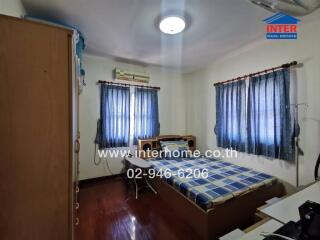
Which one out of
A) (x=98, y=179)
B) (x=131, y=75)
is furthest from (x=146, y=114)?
(x=98, y=179)

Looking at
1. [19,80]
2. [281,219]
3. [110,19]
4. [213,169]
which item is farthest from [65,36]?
[213,169]

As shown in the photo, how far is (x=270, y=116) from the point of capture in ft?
7.81

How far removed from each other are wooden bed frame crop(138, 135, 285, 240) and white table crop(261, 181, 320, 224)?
24.5 inches

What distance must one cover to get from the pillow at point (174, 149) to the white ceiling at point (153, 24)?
6.03ft

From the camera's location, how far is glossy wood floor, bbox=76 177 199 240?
5.78 ft

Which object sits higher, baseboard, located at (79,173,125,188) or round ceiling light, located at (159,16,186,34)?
round ceiling light, located at (159,16,186,34)

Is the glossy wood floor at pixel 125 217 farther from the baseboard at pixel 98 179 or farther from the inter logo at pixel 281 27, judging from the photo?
the inter logo at pixel 281 27

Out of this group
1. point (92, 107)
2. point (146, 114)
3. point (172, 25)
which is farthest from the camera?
point (146, 114)

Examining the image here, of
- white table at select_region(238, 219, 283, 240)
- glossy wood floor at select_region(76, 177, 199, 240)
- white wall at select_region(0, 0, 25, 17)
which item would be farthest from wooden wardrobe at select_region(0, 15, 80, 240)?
white table at select_region(238, 219, 283, 240)

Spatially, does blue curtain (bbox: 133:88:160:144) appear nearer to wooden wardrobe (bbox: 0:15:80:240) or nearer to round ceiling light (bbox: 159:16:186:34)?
round ceiling light (bbox: 159:16:186:34)

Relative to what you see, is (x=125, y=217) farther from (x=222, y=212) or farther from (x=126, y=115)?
(x=126, y=115)

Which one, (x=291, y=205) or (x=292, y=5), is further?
(x=291, y=205)

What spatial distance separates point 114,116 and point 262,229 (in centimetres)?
290

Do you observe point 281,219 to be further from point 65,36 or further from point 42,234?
point 65,36
